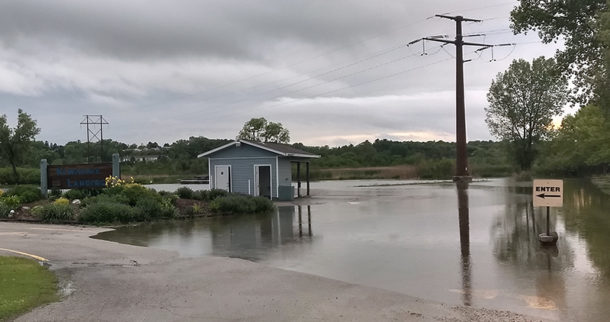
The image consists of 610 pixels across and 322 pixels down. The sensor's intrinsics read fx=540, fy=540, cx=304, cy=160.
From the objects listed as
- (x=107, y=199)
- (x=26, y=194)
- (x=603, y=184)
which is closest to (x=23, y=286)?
(x=107, y=199)

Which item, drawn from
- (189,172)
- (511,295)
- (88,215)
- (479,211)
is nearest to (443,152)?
(189,172)

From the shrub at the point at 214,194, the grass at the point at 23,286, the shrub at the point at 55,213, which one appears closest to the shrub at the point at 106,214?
the shrub at the point at 55,213

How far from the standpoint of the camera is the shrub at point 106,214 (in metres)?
16.8

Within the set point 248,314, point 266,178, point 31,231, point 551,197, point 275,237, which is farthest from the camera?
point 266,178

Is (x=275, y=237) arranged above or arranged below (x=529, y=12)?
below

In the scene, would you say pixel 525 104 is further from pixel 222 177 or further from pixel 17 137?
pixel 17 137

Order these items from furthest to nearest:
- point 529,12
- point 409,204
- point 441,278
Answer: point 409,204
point 529,12
point 441,278

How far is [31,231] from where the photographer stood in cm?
1501

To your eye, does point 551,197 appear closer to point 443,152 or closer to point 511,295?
point 511,295

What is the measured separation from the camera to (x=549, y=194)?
12078mm

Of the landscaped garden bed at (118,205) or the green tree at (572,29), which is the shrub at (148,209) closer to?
the landscaped garden bed at (118,205)

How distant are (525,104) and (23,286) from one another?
61801 mm

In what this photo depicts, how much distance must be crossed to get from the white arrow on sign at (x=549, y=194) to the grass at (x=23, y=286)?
32.4 ft

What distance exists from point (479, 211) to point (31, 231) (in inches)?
579
